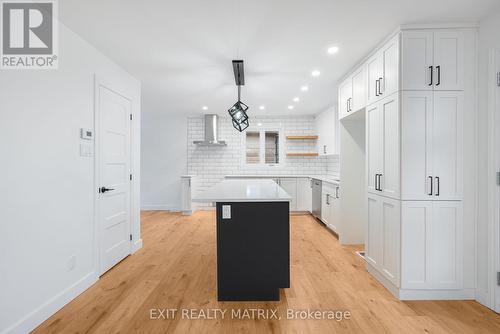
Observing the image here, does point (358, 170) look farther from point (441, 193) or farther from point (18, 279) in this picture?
point (18, 279)

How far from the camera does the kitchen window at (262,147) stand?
7027 millimetres

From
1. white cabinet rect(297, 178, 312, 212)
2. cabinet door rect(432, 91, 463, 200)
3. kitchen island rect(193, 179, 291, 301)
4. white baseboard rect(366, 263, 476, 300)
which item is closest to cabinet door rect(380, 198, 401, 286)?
white baseboard rect(366, 263, 476, 300)

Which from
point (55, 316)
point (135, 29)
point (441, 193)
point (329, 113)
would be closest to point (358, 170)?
Answer: point (441, 193)

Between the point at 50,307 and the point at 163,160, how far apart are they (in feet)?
16.7

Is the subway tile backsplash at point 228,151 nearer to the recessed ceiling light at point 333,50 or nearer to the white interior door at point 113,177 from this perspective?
the white interior door at point 113,177

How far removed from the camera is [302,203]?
20.7 ft

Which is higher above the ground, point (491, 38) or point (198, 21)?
point (198, 21)

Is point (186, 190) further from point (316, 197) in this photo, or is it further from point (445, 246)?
point (445, 246)

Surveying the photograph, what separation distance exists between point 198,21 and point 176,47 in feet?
2.01

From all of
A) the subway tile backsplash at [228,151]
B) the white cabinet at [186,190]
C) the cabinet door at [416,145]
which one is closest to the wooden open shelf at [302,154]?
the subway tile backsplash at [228,151]

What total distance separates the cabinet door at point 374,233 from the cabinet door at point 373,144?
0.55ft

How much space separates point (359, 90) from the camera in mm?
3342

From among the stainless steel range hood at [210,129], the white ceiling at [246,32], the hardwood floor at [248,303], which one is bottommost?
the hardwood floor at [248,303]

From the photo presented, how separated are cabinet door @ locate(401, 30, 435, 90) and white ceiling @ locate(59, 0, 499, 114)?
138mm
